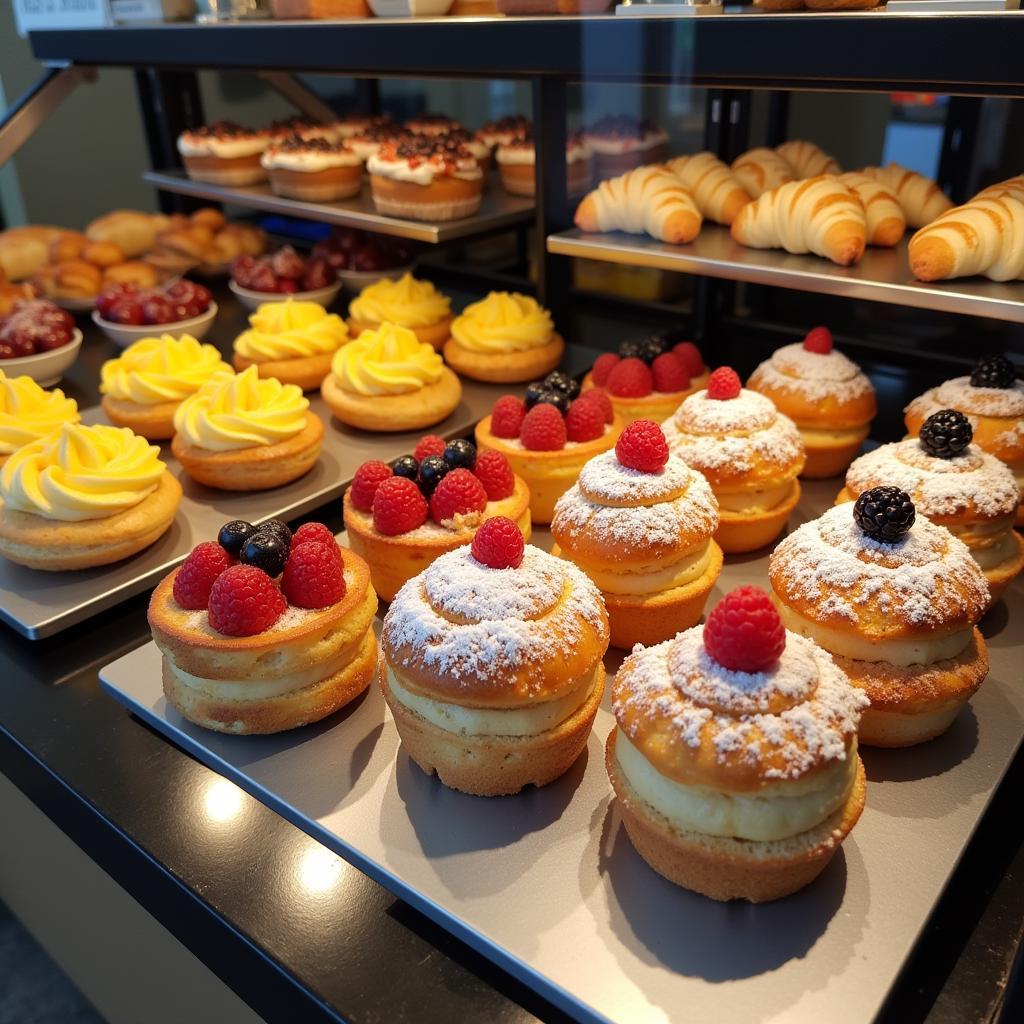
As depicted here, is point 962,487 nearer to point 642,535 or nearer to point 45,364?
point 642,535

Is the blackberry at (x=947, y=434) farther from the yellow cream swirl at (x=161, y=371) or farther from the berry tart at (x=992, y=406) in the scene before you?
the yellow cream swirl at (x=161, y=371)

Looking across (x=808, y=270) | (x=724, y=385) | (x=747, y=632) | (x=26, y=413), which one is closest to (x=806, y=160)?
(x=808, y=270)

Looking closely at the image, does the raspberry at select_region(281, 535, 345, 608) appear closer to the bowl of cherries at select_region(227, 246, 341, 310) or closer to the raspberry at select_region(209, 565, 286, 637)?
the raspberry at select_region(209, 565, 286, 637)

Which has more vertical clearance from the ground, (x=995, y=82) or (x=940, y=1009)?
(x=995, y=82)

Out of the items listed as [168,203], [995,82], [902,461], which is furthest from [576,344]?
[168,203]

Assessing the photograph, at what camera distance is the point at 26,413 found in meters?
2.40

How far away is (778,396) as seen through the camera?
7.48 ft

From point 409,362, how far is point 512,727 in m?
1.46

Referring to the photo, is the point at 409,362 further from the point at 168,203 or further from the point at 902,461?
the point at 168,203

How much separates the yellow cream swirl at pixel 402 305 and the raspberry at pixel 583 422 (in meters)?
0.98

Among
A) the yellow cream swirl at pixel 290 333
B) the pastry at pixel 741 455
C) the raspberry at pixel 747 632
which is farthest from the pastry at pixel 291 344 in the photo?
the raspberry at pixel 747 632

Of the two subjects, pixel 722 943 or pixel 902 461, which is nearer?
pixel 722 943

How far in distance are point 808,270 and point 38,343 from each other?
7.80 feet

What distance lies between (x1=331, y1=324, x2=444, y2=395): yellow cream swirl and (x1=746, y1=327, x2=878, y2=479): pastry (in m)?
0.93
